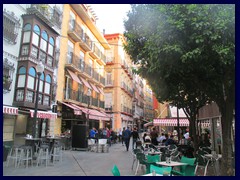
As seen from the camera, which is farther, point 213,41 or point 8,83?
point 8,83

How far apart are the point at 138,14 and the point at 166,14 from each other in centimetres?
155

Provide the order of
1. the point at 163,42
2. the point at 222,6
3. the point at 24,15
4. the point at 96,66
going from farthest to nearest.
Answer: the point at 96,66 → the point at 24,15 → the point at 163,42 → the point at 222,6

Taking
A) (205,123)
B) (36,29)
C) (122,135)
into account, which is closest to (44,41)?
(36,29)

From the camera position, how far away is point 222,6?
627 cm

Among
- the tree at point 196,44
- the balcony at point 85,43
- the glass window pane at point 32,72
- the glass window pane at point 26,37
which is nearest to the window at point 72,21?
the balcony at point 85,43

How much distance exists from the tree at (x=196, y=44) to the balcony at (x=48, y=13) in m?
8.25

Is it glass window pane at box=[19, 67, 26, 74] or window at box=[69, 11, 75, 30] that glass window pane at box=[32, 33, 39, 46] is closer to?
glass window pane at box=[19, 67, 26, 74]

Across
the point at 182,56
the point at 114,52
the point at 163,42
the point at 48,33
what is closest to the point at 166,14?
the point at 163,42

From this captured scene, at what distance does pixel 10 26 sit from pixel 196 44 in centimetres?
1095

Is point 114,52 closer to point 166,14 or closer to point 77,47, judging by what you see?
point 77,47

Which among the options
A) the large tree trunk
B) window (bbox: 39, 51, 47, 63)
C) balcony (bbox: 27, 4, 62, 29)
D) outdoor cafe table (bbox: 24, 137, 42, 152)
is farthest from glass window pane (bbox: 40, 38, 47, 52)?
the large tree trunk

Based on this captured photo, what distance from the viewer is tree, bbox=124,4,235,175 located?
6277mm

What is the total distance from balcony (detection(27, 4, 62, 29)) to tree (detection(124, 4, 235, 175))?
8251mm

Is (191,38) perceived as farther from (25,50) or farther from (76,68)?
(76,68)
